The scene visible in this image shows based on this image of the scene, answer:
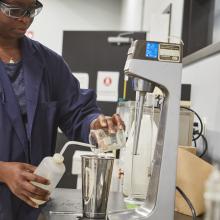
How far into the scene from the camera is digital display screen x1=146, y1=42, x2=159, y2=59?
2.84ft

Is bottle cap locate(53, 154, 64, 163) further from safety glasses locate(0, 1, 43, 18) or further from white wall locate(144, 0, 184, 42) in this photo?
white wall locate(144, 0, 184, 42)

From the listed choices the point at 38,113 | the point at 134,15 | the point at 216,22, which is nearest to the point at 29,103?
the point at 38,113

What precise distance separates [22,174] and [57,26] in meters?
5.42

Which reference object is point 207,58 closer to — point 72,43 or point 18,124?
point 18,124

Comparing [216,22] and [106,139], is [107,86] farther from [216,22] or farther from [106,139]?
[106,139]

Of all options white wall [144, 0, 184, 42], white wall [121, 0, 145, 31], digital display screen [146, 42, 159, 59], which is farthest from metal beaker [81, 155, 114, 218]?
white wall [121, 0, 145, 31]

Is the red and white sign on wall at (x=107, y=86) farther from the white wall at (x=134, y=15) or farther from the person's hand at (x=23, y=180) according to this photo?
the person's hand at (x=23, y=180)

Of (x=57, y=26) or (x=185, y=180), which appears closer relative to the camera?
(x=185, y=180)

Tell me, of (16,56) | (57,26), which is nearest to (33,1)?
(16,56)

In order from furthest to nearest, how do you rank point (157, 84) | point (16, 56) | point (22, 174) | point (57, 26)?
point (57, 26)
point (16, 56)
point (22, 174)
point (157, 84)

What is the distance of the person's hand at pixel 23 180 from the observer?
96 cm

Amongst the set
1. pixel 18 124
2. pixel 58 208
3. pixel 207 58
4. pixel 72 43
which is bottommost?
pixel 58 208

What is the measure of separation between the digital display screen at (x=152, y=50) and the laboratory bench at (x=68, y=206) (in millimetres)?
400

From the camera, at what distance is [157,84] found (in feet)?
2.89
